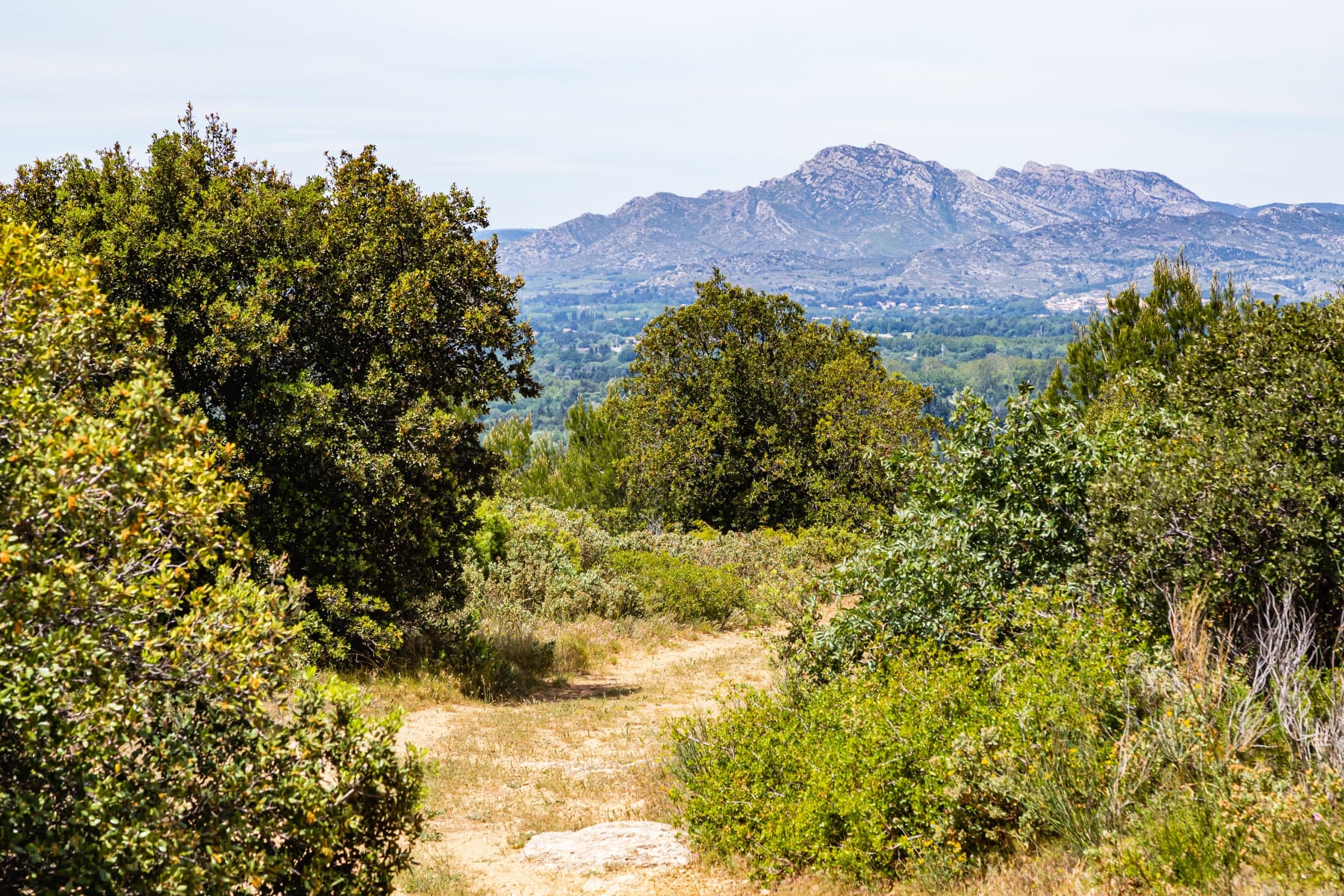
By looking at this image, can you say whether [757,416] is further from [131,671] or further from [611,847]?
[131,671]

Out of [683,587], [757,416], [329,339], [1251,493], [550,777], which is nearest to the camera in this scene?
[1251,493]

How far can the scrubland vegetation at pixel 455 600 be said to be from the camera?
4047 millimetres

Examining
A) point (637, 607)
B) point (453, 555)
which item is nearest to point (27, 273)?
point (453, 555)

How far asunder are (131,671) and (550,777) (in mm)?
6222

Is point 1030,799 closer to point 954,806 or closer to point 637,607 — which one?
point 954,806

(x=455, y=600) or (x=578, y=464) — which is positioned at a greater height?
(x=455, y=600)

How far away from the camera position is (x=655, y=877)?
6.99m

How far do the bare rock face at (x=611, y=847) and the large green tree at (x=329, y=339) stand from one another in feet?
14.9

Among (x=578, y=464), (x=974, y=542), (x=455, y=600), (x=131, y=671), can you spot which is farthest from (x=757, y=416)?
(x=131, y=671)

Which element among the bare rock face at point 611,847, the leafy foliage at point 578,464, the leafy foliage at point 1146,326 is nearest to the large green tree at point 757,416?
the leafy foliage at point 578,464

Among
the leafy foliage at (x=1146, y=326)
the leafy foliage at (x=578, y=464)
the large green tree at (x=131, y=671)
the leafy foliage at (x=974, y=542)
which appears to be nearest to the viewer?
the large green tree at (x=131, y=671)

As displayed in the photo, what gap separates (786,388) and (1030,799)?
2560 centimetres

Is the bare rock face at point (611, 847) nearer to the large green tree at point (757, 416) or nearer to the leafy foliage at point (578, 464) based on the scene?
the large green tree at point (757, 416)

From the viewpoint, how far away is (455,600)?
45.8ft
